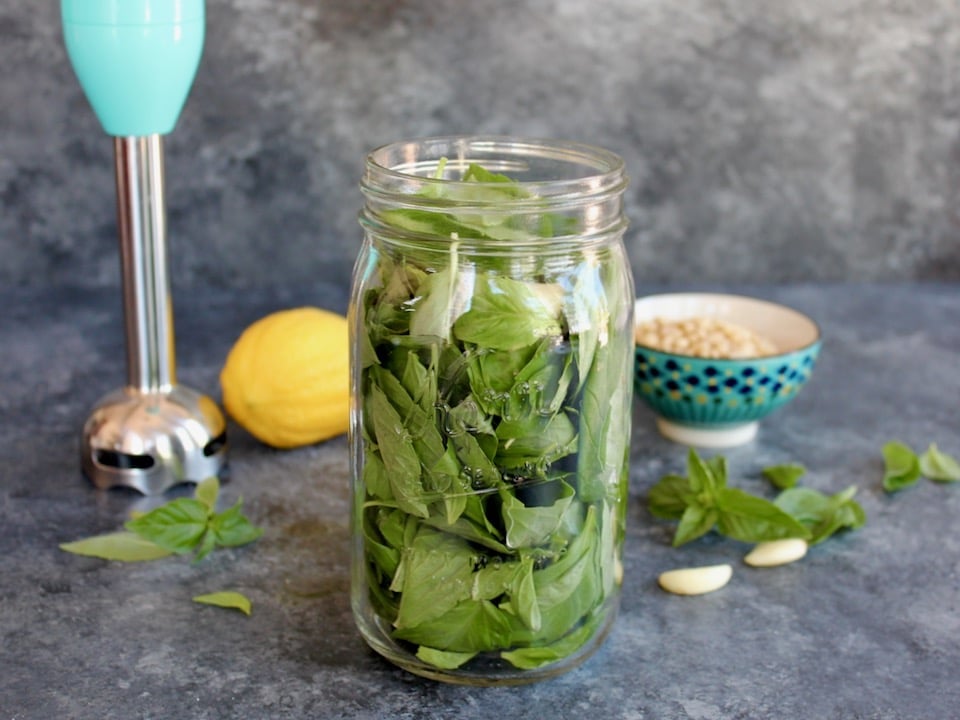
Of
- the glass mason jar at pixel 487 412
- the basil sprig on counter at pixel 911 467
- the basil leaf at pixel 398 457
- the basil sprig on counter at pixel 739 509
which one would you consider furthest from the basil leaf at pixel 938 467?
the basil leaf at pixel 398 457


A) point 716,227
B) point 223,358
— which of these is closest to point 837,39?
point 716,227

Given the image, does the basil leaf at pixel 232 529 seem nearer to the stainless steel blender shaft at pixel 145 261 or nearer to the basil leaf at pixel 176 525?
the basil leaf at pixel 176 525

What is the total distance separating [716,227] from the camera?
4.96ft

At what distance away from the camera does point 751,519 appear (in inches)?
33.1

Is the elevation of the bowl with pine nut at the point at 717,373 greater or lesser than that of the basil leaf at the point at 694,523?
greater

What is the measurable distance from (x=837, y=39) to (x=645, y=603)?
908 millimetres

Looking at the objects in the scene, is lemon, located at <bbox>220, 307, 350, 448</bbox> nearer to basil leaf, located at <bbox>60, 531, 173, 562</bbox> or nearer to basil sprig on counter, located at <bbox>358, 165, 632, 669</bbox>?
basil leaf, located at <bbox>60, 531, 173, 562</bbox>

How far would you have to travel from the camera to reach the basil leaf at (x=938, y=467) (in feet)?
3.18

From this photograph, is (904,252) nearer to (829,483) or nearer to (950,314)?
(950,314)

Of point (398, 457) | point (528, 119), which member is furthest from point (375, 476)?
point (528, 119)

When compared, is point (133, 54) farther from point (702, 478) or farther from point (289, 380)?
point (702, 478)

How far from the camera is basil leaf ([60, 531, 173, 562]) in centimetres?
81

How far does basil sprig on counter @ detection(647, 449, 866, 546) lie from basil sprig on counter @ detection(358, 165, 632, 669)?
0.64 feet

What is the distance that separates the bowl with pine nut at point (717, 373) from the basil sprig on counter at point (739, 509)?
0.32 ft
